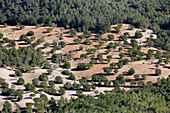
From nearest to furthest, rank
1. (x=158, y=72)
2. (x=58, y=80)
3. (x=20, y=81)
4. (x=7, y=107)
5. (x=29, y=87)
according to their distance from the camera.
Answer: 1. (x=7, y=107)
2. (x=29, y=87)
3. (x=20, y=81)
4. (x=58, y=80)
5. (x=158, y=72)

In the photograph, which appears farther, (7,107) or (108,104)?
(7,107)

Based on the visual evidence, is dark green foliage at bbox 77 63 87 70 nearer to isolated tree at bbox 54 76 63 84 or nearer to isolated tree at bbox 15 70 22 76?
isolated tree at bbox 54 76 63 84

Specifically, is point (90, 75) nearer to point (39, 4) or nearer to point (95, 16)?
point (95, 16)

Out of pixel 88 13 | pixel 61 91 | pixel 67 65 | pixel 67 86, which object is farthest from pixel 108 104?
pixel 88 13

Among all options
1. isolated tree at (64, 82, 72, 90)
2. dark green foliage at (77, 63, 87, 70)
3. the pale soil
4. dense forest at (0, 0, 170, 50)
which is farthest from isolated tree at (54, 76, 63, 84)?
dense forest at (0, 0, 170, 50)

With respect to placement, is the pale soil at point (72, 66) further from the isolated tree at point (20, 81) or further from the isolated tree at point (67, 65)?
the isolated tree at point (67, 65)

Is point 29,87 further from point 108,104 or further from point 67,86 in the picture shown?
point 108,104

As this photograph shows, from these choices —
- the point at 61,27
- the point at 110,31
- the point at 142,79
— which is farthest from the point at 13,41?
the point at 142,79

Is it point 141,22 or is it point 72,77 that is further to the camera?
point 141,22
